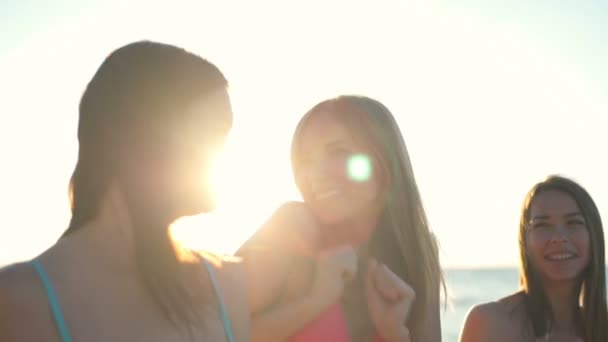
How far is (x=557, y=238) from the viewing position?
5.73 metres

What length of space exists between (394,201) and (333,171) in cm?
39

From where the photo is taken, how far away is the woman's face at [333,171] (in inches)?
134

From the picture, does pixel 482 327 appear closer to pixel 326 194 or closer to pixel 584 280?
pixel 584 280

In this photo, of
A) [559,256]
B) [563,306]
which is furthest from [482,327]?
[559,256]

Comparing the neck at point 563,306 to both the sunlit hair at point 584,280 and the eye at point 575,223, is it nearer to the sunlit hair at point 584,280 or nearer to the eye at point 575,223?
the sunlit hair at point 584,280

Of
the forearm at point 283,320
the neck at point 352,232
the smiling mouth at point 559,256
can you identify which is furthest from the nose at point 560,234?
the forearm at point 283,320

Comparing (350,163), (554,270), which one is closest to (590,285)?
(554,270)

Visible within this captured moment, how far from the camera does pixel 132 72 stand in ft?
7.20

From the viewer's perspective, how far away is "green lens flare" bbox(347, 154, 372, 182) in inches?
136

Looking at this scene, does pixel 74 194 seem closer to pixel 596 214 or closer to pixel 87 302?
pixel 87 302

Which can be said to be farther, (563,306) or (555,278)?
(563,306)

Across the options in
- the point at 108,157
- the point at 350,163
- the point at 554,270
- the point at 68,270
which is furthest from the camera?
the point at 554,270

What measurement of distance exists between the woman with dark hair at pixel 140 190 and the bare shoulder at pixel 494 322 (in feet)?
13.1

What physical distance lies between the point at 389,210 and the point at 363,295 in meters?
0.44
